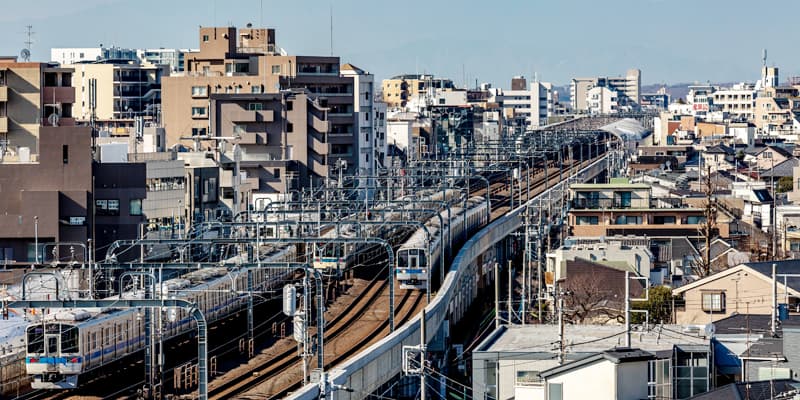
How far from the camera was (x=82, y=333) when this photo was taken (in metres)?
19.2

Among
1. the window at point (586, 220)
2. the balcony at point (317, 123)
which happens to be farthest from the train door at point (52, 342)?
the balcony at point (317, 123)

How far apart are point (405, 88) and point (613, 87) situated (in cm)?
6337

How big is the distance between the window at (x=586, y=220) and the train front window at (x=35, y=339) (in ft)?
77.2

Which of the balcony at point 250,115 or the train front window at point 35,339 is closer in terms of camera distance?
the train front window at point 35,339

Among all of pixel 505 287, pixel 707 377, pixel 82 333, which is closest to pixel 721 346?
pixel 707 377

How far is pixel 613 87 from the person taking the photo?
169 m

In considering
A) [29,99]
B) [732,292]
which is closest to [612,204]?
[29,99]

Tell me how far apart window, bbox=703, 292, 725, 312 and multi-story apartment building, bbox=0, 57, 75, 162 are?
16.3 metres

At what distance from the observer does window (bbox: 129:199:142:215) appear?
102 feet

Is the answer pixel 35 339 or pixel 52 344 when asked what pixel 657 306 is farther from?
pixel 35 339

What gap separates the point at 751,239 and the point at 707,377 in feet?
77.6

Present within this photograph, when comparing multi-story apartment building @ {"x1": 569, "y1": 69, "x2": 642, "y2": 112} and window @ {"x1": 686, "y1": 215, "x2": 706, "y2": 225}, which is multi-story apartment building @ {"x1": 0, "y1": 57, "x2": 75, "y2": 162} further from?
multi-story apartment building @ {"x1": 569, "y1": 69, "x2": 642, "y2": 112}

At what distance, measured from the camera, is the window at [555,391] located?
13.6m

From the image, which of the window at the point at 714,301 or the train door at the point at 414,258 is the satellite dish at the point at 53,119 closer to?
the train door at the point at 414,258
